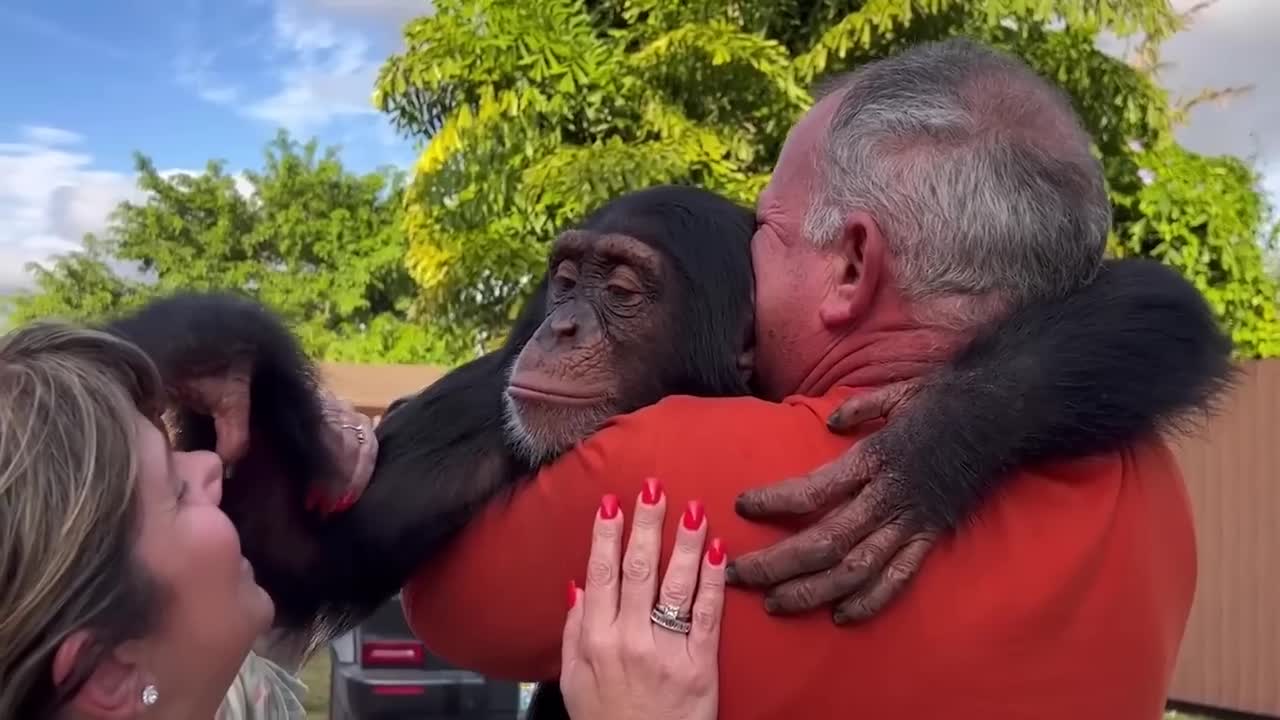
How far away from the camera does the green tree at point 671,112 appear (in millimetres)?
8742

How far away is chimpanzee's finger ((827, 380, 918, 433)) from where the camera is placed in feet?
4.90

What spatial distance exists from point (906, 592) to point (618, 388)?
2.11ft

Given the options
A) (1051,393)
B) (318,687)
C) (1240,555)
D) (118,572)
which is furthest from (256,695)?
(1240,555)

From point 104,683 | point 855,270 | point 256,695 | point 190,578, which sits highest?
point 855,270

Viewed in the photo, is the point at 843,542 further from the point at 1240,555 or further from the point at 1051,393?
the point at 1240,555

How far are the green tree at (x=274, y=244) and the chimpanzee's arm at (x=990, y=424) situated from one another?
68.3ft

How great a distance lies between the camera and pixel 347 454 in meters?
1.85

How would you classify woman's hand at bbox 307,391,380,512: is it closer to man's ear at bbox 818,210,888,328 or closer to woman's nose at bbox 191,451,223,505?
woman's nose at bbox 191,451,223,505

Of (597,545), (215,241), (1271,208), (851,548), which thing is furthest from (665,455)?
(215,241)

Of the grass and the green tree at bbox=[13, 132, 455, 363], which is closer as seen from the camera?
the grass

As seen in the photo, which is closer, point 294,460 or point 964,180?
point 964,180

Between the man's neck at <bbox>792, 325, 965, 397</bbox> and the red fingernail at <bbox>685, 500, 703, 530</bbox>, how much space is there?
1.08 feet

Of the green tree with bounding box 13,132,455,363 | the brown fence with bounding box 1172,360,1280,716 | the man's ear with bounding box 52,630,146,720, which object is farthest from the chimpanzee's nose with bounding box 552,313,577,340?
the green tree with bounding box 13,132,455,363

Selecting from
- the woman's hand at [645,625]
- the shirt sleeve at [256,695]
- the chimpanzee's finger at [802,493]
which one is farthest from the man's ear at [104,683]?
the shirt sleeve at [256,695]
